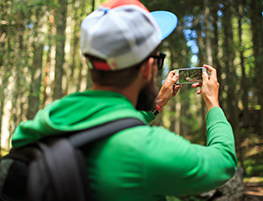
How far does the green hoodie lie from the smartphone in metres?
0.86

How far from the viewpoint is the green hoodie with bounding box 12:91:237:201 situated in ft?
3.06

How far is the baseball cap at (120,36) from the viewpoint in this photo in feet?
3.32

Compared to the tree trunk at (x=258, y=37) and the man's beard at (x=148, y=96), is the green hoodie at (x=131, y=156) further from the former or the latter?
the tree trunk at (x=258, y=37)

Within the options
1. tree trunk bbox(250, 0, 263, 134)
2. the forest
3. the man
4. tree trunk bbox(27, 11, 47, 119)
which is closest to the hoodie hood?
the man

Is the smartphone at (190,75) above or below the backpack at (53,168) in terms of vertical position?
above

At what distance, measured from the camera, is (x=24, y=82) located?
7.22m

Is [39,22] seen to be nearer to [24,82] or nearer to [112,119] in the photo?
[24,82]

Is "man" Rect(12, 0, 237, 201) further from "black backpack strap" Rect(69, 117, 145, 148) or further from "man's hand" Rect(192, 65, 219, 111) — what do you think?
"man's hand" Rect(192, 65, 219, 111)

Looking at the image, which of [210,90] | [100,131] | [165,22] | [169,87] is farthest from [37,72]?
[100,131]

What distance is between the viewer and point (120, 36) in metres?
1.00

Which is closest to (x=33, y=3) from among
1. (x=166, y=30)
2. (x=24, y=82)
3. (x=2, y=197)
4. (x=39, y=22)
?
(x=24, y=82)

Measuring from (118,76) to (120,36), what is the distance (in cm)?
21

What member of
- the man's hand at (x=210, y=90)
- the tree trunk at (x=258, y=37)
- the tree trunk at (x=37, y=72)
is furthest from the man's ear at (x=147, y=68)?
the tree trunk at (x=258, y=37)

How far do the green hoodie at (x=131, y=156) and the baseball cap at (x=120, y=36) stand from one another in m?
0.21
